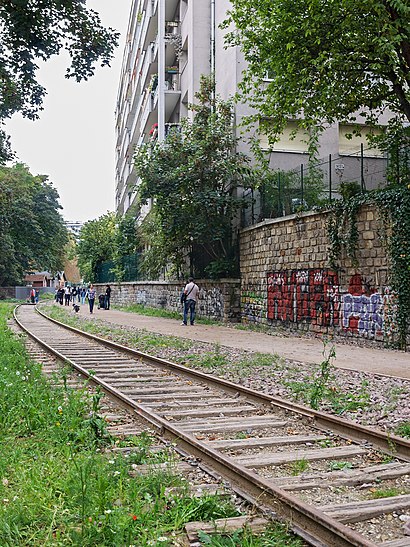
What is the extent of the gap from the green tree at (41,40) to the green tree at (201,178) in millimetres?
11255

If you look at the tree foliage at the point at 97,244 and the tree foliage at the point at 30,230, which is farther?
the tree foliage at the point at 30,230

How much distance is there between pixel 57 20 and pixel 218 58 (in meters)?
17.1

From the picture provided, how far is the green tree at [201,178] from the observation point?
23500mm

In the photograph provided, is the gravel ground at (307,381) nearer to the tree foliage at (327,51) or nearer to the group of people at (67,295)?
the tree foliage at (327,51)

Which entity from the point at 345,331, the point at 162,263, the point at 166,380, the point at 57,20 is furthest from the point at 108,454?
the point at 162,263

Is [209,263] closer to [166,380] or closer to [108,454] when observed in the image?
[166,380]

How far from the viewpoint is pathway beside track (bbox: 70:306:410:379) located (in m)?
11.4

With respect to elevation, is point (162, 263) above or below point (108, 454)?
above

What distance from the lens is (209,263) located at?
1022 inches

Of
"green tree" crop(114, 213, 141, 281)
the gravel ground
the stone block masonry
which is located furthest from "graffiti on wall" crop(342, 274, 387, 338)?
"green tree" crop(114, 213, 141, 281)

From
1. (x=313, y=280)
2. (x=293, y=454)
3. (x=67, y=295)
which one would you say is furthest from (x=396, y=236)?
(x=67, y=295)

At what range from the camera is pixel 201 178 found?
23.7m

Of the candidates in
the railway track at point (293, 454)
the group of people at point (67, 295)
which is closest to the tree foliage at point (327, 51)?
the railway track at point (293, 454)

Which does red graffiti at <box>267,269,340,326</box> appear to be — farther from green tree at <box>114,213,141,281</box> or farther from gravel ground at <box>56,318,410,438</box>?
green tree at <box>114,213,141,281</box>
